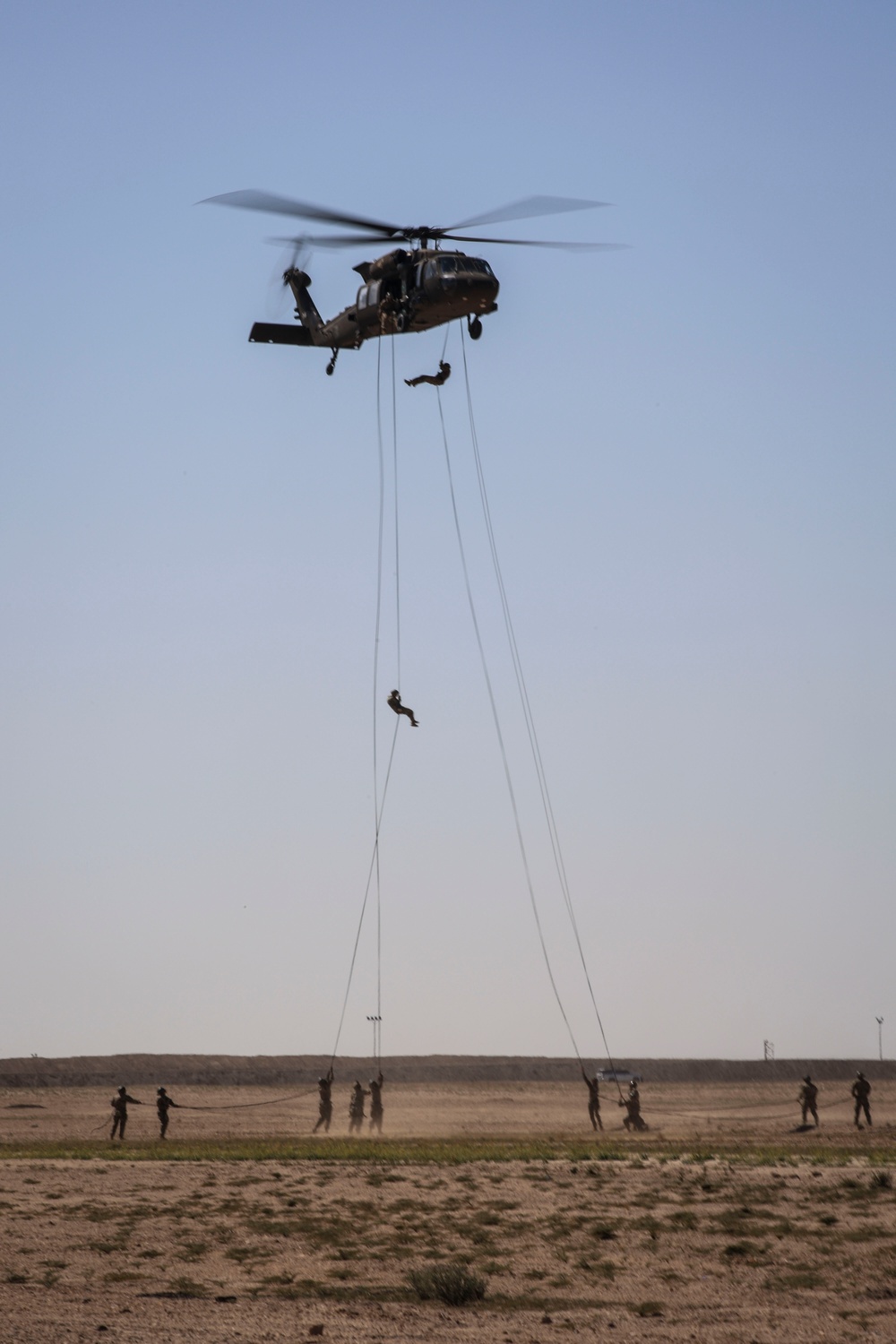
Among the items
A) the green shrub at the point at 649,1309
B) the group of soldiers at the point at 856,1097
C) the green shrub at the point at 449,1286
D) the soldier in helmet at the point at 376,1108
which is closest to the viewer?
the green shrub at the point at 649,1309

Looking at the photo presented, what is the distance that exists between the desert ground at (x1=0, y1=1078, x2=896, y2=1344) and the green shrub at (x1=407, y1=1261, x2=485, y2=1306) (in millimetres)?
120

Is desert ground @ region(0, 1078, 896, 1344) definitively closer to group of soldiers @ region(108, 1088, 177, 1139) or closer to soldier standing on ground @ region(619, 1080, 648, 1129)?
group of soldiers @ region(108, 1088, 177, 1139)

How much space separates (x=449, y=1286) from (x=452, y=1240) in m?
3.64

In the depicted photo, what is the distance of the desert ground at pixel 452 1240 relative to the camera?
17188mm

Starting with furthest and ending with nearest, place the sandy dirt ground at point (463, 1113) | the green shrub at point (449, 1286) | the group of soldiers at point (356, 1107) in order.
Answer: the sandy dirt ground at point (463, 1113)
the group of soldiers at point (356, 1107)
the green shrub at point (449, 1286)

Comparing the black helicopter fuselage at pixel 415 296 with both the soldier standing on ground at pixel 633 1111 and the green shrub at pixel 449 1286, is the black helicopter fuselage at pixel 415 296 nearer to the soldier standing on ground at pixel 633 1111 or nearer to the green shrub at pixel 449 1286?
the green shrub at pixel 449 1286

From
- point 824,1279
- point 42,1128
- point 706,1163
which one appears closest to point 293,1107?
point 42,1128

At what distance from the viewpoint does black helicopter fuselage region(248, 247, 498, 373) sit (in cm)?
2666

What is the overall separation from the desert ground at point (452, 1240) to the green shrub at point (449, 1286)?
0.12 metres

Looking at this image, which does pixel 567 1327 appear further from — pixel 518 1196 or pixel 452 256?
pixel 452 256

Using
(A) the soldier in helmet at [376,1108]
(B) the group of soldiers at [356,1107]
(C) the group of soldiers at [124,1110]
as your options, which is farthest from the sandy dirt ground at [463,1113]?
(C) the group of soldiers at [124,1110]

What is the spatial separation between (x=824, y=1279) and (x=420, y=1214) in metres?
7.10

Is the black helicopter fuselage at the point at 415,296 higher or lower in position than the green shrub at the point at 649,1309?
higher

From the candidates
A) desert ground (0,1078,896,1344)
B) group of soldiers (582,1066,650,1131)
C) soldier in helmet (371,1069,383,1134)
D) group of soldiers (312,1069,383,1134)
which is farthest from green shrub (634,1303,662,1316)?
soldier in helmet (371,1069,383,1134)
